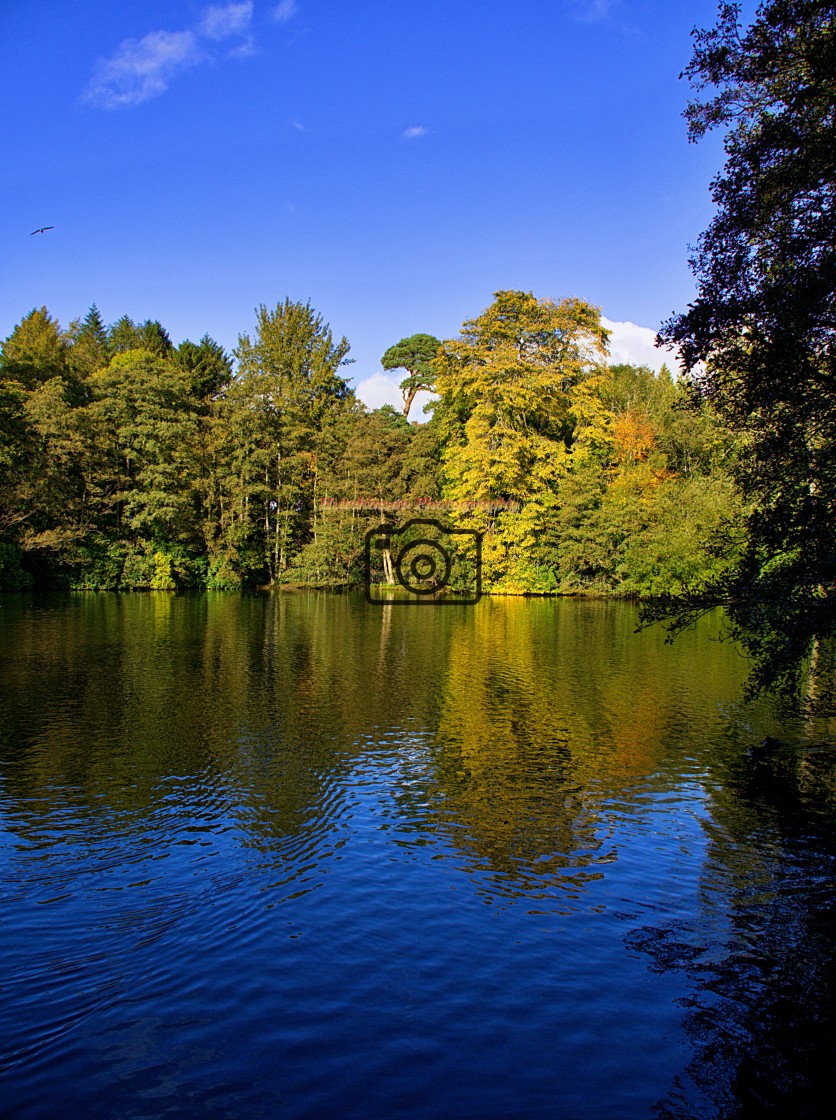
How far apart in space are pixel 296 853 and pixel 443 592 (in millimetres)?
43365

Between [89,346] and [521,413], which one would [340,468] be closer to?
[521,413]

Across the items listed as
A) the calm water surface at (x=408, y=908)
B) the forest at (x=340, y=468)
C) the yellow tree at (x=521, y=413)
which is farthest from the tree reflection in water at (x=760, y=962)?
the yellow tree at (x=521, y=413)

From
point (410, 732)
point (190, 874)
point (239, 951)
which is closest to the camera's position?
point (239, 951)

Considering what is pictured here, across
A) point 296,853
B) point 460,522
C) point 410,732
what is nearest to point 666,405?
point 460,522

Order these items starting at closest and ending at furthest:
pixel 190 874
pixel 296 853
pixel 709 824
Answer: pixel 190 874
pixel 296 853
pixel 709 824

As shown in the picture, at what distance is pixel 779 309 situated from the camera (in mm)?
9031

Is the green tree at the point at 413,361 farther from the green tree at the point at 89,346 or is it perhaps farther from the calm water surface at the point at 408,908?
the calm water surface at the point at 408,908

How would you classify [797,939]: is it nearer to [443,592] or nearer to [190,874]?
[190,874]

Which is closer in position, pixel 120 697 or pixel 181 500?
pixel 120 697

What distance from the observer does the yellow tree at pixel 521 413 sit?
4925cm

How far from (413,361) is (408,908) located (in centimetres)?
6605

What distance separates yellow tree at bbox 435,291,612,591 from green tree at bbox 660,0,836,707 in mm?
38353

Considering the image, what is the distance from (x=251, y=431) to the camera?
4997 cm

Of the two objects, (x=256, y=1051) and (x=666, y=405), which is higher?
(x=666, y=405)
